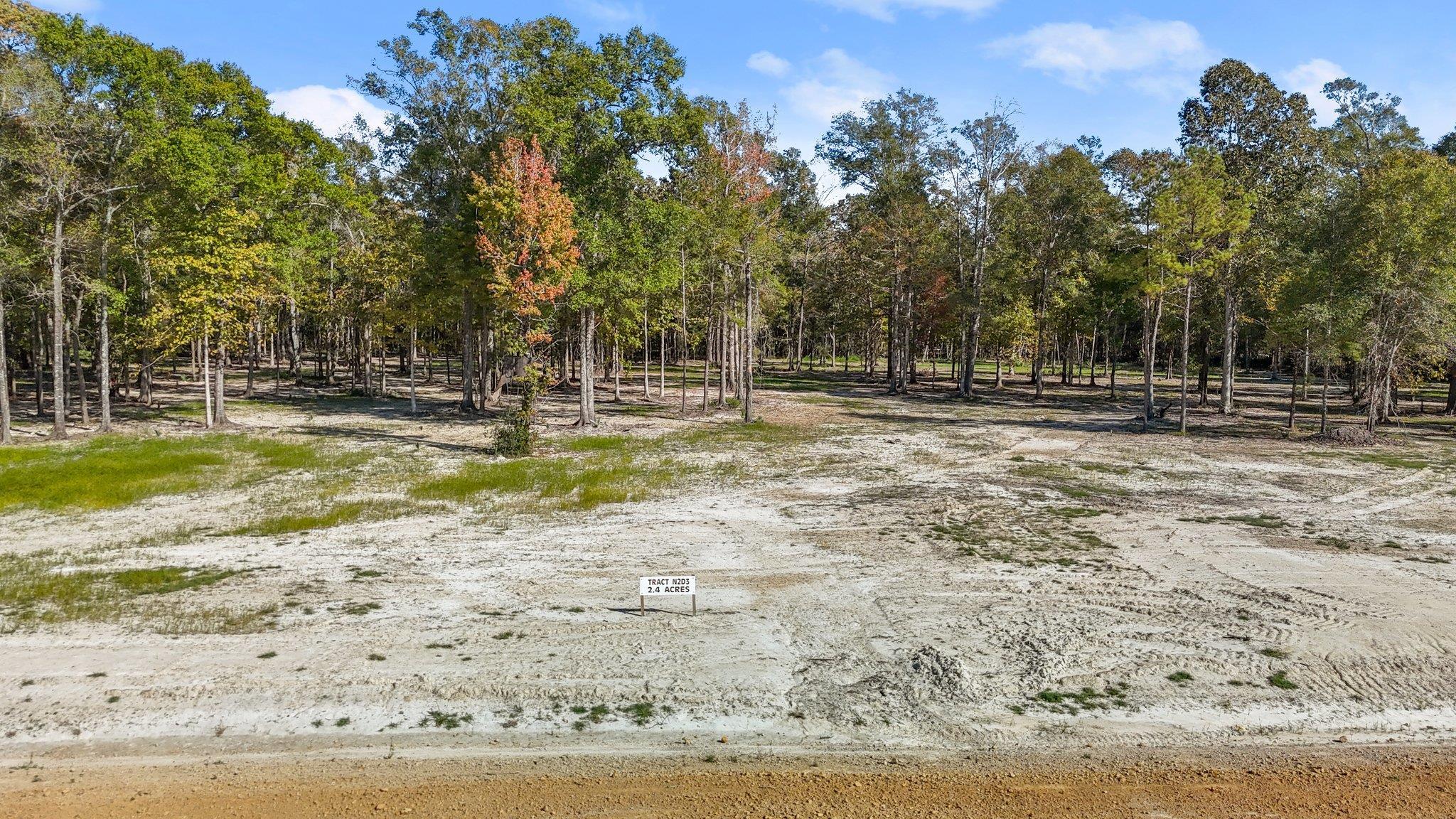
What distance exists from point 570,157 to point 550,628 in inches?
916

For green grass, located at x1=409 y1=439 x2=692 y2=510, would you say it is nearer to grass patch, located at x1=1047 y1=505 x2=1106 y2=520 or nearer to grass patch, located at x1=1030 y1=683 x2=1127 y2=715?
grass patch, located at x1=1047 y1=505 x2=1106 y2=520

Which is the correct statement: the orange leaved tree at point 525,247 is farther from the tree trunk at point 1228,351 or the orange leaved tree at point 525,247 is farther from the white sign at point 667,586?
the tree trunk at point 1228,351

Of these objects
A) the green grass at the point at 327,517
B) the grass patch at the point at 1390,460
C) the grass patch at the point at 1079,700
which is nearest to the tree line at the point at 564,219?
the grass patch at the point at 1390,460

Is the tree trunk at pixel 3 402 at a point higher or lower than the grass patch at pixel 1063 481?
higher

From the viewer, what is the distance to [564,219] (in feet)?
85.4

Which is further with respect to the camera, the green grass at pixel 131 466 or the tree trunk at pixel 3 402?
the tree trunk at pixel 3 402

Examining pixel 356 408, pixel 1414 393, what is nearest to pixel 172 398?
pixel 356 408

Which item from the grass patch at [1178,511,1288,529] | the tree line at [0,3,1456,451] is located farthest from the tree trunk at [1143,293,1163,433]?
the grass patch at [1178,511,1288,529]

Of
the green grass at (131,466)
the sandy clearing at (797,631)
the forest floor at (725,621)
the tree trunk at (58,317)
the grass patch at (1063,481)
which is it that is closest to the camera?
the forest floor at (725,621)

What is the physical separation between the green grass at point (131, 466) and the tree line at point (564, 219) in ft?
13.2

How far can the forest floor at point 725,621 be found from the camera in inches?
302

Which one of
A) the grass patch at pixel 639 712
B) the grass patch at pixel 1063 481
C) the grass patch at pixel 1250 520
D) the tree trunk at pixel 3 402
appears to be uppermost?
the tree trunk at pixel 3 402

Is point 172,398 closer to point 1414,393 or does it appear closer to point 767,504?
point 767,504

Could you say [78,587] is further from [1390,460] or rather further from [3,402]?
[1390,460]
